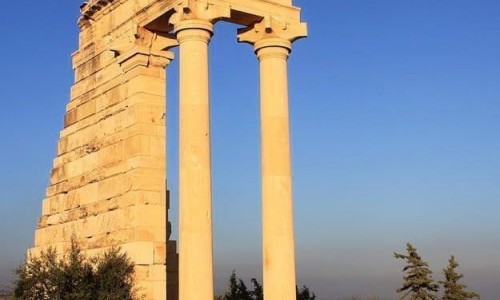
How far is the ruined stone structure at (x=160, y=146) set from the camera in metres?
19.7

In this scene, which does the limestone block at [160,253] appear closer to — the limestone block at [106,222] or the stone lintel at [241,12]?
the limestone block at [106,222]

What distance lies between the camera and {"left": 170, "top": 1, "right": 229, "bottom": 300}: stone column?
19062 mm

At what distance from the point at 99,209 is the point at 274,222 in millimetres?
6144

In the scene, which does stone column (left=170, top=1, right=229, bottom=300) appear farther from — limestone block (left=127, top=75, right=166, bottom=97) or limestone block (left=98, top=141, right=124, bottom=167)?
limestone block (left=98, top=141, right=124, bottom=167)

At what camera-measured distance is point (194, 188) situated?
64.0 ft

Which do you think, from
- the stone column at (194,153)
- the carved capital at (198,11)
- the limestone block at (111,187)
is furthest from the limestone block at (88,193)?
the carved capital at (198,11)

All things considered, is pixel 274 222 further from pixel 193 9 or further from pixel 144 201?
pixel 193 9

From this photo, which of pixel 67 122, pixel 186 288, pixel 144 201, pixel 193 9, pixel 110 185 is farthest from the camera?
pixel 67 122

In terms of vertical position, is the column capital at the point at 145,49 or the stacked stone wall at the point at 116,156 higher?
the column capital at the point at 145,49

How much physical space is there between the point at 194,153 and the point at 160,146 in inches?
134

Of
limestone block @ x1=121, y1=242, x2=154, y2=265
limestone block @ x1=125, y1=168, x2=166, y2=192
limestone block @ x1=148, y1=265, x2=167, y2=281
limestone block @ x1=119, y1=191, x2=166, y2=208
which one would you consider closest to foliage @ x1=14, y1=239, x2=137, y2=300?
limestone block @ x1=121, y1=242, x2=154, y2=265

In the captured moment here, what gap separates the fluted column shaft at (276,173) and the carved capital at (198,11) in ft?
6.71

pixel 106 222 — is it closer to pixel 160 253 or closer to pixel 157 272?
pixel 160 253

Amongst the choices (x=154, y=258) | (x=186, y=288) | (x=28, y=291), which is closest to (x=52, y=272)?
(x=28, y=291)
